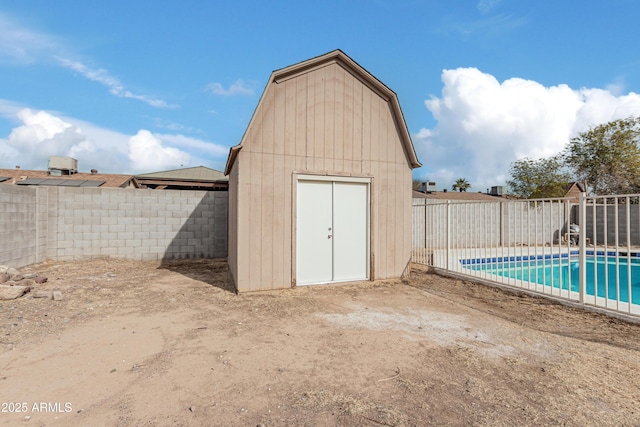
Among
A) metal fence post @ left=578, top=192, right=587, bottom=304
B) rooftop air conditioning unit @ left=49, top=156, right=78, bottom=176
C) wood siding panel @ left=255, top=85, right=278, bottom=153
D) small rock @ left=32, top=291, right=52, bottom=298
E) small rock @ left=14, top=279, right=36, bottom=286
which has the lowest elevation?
small rock @ left=32, top=291, right=52, bottom=298

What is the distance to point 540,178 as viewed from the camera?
1919 cm

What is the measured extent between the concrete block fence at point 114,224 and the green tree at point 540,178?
18.8 metres

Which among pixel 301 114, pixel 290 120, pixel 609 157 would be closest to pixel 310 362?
pixel 290 120

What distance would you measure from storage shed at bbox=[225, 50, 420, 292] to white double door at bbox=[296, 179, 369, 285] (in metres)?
0.02

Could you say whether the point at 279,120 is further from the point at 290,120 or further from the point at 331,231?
the point at 331,231

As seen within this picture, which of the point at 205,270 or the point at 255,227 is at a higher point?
the point at 255,227

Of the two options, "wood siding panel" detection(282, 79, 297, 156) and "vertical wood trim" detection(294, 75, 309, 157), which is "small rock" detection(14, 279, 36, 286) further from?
"vertical wood trim" detection(294, 75, 309, 157)

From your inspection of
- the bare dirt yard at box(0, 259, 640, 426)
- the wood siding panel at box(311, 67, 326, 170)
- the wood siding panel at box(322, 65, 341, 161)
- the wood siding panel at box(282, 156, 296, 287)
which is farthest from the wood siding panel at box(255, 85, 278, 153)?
the bare dirt yard at box(0, 259, 640, 426)

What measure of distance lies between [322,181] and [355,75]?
238 cm

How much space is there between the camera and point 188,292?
18.8 feet

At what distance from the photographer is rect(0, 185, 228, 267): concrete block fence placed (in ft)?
25.1

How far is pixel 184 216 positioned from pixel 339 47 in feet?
21.8

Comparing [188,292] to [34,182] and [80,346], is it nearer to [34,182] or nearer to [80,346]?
[80,346]

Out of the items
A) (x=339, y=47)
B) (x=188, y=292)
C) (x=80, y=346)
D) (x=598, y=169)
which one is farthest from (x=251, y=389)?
(x=598, y=169)
